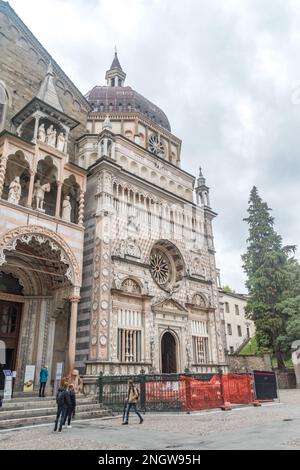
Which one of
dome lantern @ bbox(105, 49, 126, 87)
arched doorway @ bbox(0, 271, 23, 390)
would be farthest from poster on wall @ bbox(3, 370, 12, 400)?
dome lantern @ bbox(105, 49, 126, 87)

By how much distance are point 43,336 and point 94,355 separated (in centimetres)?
317

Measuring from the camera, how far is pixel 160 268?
2333 cm

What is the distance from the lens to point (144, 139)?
2770cm

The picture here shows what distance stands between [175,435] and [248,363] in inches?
989

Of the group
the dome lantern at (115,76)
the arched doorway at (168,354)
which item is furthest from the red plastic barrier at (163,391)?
the dome lantern at (115,76)

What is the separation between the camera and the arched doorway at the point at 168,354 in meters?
21.7

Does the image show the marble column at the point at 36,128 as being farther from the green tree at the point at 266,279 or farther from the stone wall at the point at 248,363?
the stone wall at the point at 248,363

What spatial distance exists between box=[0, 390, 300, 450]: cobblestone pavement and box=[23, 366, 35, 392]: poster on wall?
16.5 ft

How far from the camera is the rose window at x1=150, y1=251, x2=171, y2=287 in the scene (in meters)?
22.6

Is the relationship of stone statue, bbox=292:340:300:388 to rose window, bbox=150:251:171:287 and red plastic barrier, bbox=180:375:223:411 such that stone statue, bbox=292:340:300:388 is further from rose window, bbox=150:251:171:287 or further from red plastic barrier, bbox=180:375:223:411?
red plastic barrier, bbox=180:375:223:411

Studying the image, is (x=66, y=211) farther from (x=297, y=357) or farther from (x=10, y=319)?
(x=297, y=357)

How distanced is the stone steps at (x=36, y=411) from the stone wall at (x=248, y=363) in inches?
735

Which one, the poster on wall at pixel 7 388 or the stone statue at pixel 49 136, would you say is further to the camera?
the stone statue at pixel 49 136

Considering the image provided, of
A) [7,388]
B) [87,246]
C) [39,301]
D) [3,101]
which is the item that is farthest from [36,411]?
[3,101]
